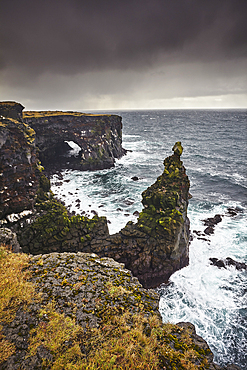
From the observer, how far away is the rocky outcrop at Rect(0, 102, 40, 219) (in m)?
19.1

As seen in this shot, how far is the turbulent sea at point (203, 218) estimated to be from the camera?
15016 millimetres

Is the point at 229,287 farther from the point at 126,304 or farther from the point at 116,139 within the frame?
the point at 116,139

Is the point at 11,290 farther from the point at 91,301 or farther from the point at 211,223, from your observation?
the point at 211,223

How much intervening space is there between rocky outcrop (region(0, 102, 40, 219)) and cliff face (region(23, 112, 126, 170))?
1098 inches

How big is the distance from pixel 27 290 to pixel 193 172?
51.9 metres

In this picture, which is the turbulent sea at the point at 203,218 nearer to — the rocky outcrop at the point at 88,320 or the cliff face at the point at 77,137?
the cliff face at the point at 77,137

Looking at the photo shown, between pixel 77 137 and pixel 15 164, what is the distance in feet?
112

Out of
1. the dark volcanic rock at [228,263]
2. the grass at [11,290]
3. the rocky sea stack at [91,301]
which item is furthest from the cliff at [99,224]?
the grass at [11,290]

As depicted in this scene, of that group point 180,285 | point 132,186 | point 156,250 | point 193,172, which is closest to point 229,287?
point 180,285

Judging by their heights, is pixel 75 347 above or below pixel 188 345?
above

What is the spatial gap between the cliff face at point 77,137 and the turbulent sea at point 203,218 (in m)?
4.51

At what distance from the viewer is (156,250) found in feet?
58.8

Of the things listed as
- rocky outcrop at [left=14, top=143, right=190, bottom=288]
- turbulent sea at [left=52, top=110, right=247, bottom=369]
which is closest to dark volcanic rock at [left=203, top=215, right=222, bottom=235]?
turbulent sea at [left=52, top=110, right=247, bottom=369]

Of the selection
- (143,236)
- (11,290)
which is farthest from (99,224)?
(11,290)
